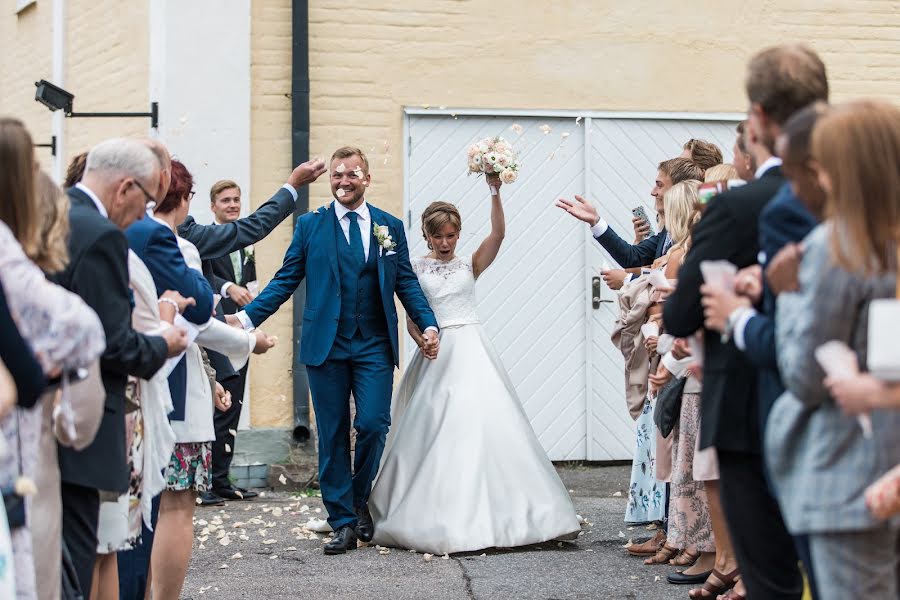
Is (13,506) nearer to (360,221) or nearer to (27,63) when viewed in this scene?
(360,221)

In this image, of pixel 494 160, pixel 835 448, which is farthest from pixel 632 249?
pixel 835 448

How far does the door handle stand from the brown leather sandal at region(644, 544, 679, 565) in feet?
11.6

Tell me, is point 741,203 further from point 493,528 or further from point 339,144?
point 339,144

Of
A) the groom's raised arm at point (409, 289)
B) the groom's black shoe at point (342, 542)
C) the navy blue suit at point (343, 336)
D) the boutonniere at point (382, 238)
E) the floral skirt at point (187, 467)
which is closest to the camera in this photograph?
the floral skirt at point (187, 467)

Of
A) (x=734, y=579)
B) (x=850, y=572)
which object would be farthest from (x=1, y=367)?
(x=734, y=579)

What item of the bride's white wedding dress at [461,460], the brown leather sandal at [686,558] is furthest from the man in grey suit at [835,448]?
the bride's white wedding dress at [461,460]

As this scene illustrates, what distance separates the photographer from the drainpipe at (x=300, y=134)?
378 inches

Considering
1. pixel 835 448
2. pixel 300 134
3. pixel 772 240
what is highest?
pixel 300 134

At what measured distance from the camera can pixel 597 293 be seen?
33.1ft

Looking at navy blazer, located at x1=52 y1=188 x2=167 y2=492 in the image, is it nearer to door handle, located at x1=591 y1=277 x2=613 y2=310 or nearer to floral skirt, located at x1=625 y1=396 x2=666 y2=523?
floral skirt, located at x1=625 y1=396 x2=666 y2=523

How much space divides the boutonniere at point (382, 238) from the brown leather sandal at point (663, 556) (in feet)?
7.83

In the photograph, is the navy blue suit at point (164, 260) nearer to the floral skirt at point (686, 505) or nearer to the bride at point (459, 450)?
the bride at point (459, 450)

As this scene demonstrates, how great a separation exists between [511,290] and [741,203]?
6370mm

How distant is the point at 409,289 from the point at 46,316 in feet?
14.8
